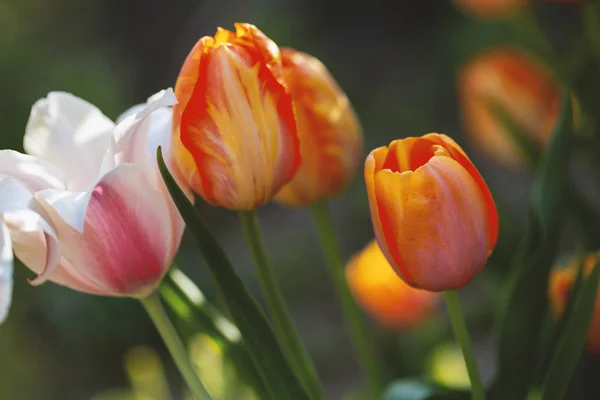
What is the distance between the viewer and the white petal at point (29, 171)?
281mm

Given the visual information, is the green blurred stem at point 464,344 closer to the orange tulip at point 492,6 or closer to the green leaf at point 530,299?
the green leaf at point 530,299

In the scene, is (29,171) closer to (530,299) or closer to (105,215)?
(105,215)

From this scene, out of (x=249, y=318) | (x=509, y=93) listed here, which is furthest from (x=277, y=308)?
(x=509, y=93)

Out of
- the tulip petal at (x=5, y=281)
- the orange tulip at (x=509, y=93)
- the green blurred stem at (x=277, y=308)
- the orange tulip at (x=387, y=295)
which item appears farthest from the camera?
the orange tulip at (x=509, y=93)

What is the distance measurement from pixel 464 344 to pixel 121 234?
0.14 m

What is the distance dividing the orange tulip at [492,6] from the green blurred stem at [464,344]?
1.31 feet

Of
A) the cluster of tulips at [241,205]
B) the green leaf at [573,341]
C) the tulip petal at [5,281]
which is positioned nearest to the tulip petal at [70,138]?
the cluster of tulips at [241,205]

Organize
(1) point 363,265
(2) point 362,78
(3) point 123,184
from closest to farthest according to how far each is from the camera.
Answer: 1. (3) point 123,184
2. (1) point 363,265
3. (2) point 362,78

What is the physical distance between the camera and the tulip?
0.25m

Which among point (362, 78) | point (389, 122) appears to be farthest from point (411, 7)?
point (389, 122)

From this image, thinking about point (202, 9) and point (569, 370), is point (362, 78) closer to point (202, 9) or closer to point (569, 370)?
point (202, 9)

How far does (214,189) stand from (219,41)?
0.06 metres

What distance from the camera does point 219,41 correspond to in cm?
30

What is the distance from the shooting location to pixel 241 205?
306 mm
